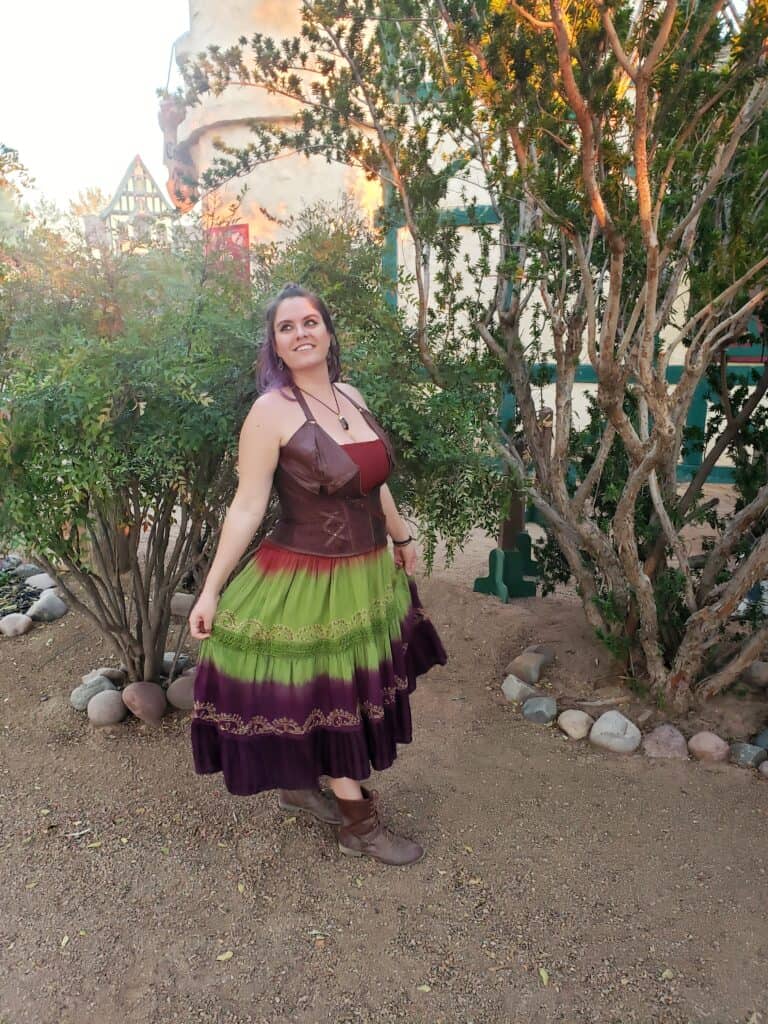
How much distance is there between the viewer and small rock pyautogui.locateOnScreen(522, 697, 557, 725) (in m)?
3.27

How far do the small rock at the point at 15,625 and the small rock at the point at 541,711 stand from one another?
2675mm

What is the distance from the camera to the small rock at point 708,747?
295 cm

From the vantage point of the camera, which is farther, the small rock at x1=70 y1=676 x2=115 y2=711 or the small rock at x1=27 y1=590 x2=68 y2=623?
the small rock at x1=27 y1=590 x2=68 y2=623

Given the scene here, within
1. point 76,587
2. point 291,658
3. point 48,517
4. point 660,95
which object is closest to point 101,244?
point 48,517

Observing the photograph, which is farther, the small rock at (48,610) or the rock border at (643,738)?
the small rock at (48,610)

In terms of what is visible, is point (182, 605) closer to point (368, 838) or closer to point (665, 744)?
point (368, 838)

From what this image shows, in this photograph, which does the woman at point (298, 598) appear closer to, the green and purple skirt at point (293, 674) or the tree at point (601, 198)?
the green and purple skirt at point (293, 674)

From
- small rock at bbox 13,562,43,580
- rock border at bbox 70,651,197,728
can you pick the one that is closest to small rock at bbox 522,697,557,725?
rock border at bbox 70,651,197,728

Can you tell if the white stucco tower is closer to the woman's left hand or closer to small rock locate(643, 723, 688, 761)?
the woman's left hand

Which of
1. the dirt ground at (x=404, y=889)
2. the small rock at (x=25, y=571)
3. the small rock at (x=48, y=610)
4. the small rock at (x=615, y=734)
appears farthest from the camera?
the small rock at (x=25, y=571)

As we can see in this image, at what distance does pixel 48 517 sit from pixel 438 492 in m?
1.42

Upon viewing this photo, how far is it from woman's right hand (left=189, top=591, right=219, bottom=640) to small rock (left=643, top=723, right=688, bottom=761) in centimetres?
187

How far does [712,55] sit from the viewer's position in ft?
7.52

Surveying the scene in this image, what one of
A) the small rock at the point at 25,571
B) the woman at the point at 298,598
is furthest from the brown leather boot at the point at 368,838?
the small rock at the point at 25,571
